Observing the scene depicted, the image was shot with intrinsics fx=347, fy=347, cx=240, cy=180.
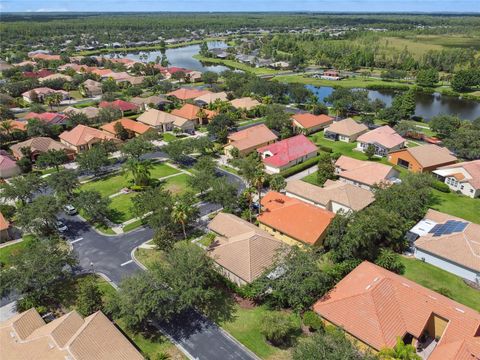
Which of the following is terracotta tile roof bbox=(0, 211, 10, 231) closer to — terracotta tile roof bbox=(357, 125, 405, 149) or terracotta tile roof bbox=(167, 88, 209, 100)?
terracotta tile roof bbox=(357, 125, 405, 149)

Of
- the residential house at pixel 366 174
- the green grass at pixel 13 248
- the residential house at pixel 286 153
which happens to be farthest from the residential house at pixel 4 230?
the residential house at pixel 366 174

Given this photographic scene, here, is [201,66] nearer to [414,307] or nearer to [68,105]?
[68,105]

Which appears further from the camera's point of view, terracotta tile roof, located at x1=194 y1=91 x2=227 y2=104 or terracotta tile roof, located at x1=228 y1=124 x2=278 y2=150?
terracotta tile roof, located at x1=194 y1=91 x2=227 y2=104

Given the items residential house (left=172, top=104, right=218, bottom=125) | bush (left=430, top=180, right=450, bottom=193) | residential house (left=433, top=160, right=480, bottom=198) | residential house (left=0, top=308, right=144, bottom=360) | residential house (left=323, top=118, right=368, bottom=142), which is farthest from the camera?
residential house (left=172, top=104, right=218, bottom=125)

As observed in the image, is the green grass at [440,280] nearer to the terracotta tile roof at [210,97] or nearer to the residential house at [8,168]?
the residential house at [8,168]

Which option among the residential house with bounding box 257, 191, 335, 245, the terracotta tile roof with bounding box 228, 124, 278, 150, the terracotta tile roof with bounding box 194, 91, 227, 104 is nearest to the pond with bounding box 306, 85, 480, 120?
the terracotta tile roof with bounding box 194, 91, 227, 104

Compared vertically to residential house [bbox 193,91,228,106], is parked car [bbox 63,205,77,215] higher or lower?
lower
